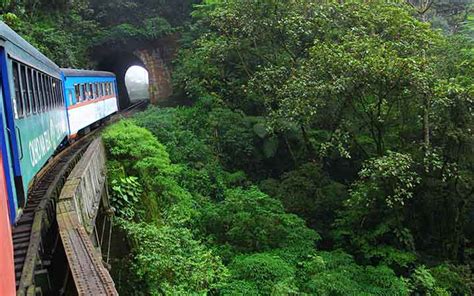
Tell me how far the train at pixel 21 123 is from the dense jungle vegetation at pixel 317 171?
261cm

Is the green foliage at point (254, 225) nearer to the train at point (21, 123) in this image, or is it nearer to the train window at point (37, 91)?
the train at point (21, 123)

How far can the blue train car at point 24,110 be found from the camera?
5.20 m

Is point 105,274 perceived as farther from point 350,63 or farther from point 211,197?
point 211,197

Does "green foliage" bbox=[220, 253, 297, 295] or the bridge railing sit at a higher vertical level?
the bridge railing

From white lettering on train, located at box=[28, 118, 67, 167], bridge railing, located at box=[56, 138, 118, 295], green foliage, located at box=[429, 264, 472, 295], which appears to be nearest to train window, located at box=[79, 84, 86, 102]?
white lettering on train, located at box=[28, 118, 67, 167]

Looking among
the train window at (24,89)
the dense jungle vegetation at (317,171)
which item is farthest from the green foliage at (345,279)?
the train window at (24,89)

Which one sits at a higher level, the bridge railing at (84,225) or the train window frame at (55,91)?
the train window frame at (55,91)

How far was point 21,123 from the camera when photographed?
19.0 ft

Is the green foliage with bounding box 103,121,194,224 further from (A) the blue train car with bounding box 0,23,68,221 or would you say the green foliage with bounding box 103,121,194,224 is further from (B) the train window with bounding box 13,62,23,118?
(B) the train window with bounding box 13,62,23,118

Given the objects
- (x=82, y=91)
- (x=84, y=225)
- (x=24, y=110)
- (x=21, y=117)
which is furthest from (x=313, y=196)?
(x=21, y=117)

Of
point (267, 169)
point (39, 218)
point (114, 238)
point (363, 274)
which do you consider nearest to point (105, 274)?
point (39, 218)

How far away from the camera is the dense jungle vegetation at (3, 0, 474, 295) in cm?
1007

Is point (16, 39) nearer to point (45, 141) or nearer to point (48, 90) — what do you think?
point (45, 141)

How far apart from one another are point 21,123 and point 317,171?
34.2ft
